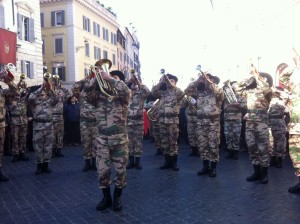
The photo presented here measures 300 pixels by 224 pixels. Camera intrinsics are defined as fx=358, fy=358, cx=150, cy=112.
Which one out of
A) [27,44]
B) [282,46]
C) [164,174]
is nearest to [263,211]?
[164,174]

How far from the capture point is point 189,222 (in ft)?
15.9

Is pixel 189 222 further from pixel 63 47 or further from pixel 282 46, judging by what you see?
pixel 63 47

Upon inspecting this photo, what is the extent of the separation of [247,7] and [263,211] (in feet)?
50.3

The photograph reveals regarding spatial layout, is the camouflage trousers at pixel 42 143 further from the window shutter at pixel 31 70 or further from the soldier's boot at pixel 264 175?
the window shutter at pixel 31 70

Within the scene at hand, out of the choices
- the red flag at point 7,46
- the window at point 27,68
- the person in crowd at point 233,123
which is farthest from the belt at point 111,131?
the window at point 27,68

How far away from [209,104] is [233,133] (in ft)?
8.65

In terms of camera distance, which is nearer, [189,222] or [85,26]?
[189,222]

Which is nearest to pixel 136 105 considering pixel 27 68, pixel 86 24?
pixel 27 68

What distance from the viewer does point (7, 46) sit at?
20703 mm

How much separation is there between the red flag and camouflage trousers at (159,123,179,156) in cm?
1465

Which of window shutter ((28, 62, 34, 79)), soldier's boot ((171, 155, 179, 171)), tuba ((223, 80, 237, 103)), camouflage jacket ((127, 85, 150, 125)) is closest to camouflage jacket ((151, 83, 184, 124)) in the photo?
camouflage jacket ((127, 85, 150, 125))

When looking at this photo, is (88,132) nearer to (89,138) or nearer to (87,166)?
(89,138)

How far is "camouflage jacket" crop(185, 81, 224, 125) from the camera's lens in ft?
25.1

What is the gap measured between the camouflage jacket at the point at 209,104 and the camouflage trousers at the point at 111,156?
2.71 metres
